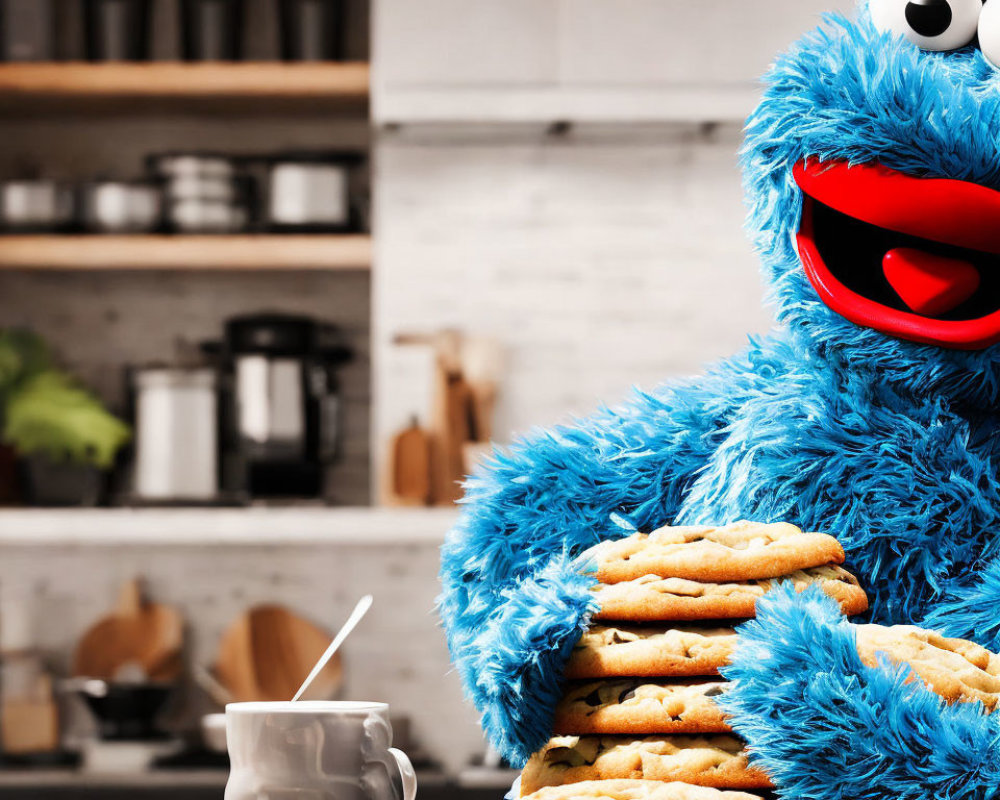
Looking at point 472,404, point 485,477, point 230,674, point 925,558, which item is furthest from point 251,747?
point 230,674

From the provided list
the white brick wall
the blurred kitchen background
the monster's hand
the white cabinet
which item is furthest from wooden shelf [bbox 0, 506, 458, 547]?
the monster's hand

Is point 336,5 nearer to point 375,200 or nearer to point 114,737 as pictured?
point 375,200

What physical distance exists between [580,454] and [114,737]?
1.95 metres

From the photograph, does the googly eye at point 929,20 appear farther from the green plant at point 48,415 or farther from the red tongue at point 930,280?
the green plant at point 48,415

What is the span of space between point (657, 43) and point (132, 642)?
1700 mm

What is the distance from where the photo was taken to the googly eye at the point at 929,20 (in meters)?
0.52

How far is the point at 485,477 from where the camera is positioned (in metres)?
0.58

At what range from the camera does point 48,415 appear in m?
2.34

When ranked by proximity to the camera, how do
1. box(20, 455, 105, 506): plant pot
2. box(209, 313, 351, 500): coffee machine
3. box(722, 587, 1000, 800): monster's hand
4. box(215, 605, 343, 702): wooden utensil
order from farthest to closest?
box(20, 455, 105, 506): plant pot
box(215, 605, 343, 702): wooden utensil
box(209, 313, 351, 500): coffee machine
box(722, 587, 1000, 800): monster's hand

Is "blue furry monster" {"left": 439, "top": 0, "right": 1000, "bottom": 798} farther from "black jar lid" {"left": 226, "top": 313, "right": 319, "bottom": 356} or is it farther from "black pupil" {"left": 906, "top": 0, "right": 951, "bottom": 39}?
"black jar lid" {"left": 226, "top": 313, "right": 319, "bottom": 356}

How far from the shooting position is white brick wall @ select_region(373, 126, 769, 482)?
241 centimetres

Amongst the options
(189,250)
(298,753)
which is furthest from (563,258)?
(298,753)

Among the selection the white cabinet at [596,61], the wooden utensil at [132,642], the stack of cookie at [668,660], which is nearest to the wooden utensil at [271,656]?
the wooden utensil at [132,642]

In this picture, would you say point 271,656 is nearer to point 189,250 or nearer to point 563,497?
point 189,250
